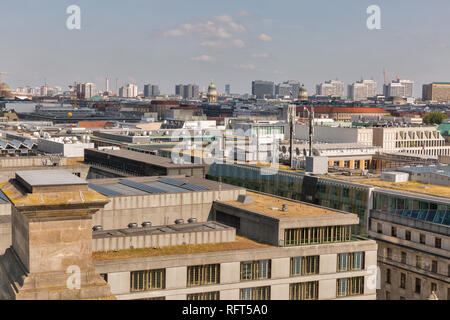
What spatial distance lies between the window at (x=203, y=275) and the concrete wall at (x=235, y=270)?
0.94 ft

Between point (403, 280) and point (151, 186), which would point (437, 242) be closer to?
point (403, 280)

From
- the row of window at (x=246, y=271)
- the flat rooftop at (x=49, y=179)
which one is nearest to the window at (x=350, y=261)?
the row of window at (x=246, y=271)

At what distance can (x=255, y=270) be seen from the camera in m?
47.2

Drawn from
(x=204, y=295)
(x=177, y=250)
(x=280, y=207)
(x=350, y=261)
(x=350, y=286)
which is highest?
(x=280, y=207)

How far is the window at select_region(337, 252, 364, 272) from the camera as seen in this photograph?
165 feet

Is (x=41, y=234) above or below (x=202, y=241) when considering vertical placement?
above

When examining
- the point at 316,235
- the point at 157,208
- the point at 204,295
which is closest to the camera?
the point at 204,295

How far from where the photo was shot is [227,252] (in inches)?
1805

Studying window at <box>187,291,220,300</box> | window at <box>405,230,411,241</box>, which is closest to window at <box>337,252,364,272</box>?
window at <box>187,291,220,300</box>

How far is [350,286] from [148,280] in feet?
54.3

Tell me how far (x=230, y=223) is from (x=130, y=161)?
122ft

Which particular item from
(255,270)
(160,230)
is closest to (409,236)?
(255,270)
